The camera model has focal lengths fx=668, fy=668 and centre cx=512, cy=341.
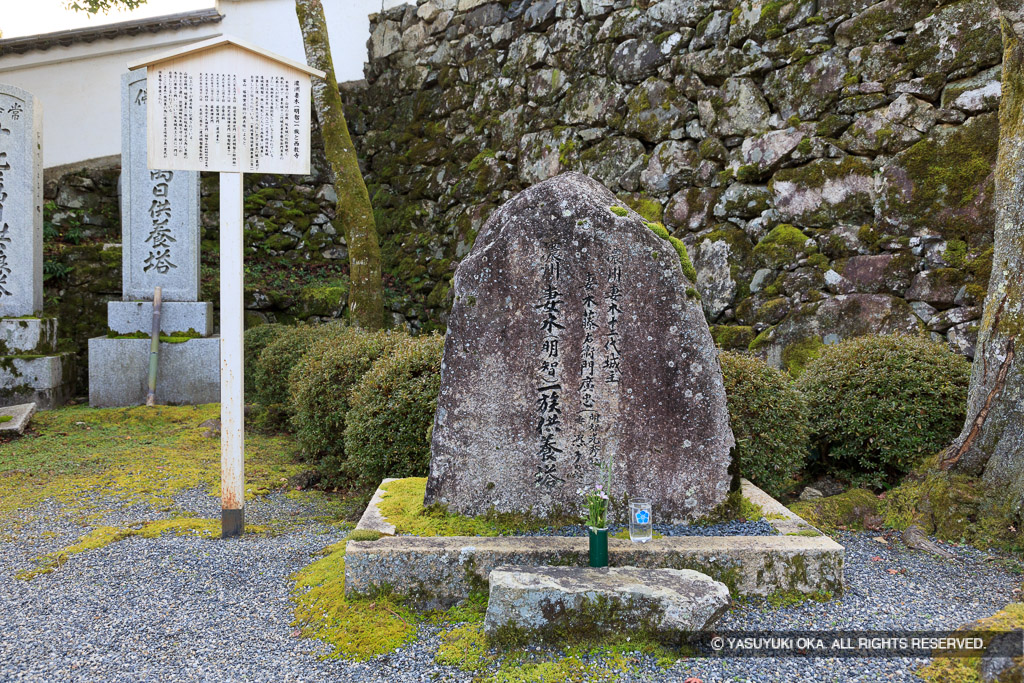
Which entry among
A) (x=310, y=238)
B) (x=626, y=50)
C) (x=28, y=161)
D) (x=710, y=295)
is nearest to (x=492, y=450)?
(x=710, y=295)

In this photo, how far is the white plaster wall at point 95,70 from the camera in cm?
996

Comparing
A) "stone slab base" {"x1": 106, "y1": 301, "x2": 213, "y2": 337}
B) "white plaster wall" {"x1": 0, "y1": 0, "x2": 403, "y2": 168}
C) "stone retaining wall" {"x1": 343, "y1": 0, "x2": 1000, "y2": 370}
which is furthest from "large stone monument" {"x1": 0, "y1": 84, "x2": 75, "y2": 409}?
"stone retaining wall" {"x1": 343, "y1": 0, "x2": 1000, "y2": 370}

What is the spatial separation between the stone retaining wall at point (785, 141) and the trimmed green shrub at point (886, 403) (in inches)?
38.0

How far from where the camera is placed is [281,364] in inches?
272

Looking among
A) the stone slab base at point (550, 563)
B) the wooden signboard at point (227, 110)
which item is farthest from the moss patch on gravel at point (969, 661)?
the wooden signboard at point (227, 110)

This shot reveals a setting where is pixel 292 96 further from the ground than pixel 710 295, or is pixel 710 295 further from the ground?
pixel 292 96

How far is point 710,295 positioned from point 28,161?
7610mm

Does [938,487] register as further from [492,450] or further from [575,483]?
[492,450]

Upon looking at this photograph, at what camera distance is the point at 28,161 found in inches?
296

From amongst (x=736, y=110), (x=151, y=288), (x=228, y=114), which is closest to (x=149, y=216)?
(x=151, y=288)

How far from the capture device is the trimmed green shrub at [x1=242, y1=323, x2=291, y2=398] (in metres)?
7.98

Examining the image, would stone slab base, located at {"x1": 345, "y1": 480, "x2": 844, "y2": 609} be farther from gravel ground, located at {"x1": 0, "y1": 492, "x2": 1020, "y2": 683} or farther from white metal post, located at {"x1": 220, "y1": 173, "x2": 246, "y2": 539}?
white metal post, located at {"x1": 220, "y1": 173, "x2": 246, "y2": 539}

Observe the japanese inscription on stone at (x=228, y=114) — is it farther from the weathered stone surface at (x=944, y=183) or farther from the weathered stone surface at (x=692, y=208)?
the weathered stone surface at (x=944, y=183)

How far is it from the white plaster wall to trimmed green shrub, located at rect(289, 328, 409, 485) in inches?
291
